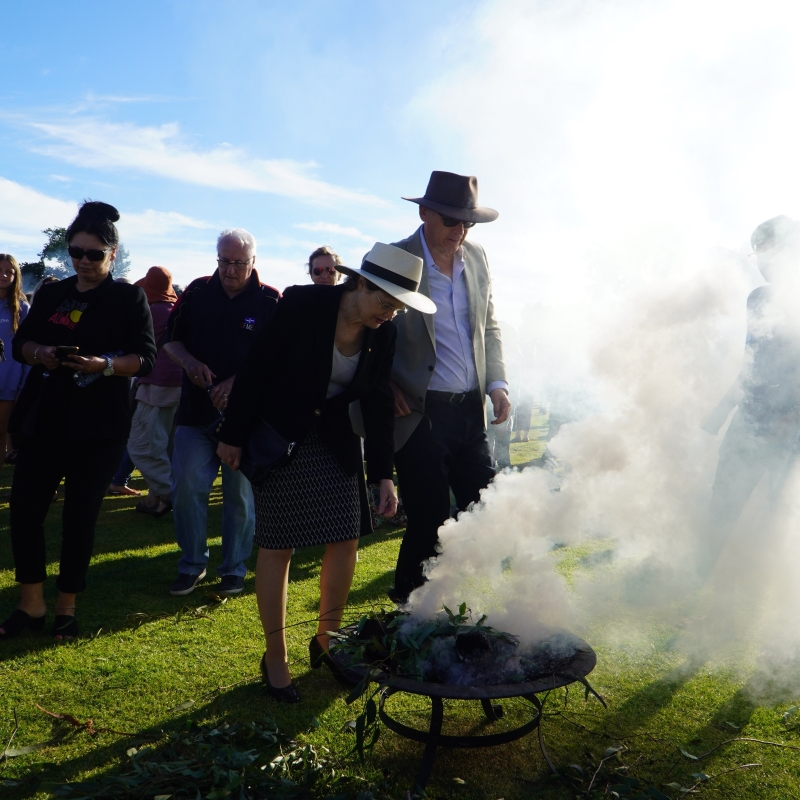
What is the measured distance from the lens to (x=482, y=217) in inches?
159

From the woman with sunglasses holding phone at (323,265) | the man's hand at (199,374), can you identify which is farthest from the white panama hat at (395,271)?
the woman with sunglasses holding phone at (323,265)

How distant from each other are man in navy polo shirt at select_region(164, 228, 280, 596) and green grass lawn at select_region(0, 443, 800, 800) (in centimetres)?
37

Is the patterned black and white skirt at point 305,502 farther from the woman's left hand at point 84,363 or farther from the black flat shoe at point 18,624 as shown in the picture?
the black flat shoe at point 18,624

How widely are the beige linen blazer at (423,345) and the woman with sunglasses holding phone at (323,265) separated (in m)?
2.69

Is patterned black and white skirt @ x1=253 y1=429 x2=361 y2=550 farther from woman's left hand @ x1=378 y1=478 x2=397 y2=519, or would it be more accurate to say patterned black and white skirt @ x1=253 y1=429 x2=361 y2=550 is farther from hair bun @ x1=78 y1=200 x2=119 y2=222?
hair bun @ x1=78 y1=200 x2=119 y2=222

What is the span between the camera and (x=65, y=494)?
416 centimetres

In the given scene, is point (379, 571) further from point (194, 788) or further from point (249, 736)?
point (194, 788)

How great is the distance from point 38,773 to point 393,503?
6.33 feet

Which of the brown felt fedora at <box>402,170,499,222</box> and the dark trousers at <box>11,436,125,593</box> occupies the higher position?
the brown felt fedora at <box>402,170,499,222</box>

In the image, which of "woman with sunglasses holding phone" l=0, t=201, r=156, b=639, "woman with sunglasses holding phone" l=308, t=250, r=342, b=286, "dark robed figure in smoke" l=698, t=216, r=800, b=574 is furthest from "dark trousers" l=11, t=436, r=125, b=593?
"dark robed figure in smoke" l=698, t=216, r=800, b=574

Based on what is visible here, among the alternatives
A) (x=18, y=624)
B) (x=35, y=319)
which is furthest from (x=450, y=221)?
(x=18, y=624)

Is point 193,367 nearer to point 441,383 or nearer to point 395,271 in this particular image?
point 441,383

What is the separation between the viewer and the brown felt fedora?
4.02 meters

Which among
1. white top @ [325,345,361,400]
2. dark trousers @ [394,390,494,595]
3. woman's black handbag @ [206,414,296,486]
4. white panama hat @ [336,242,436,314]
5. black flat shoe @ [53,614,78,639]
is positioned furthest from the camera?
black flat shoe @ [53,614,78,639]
